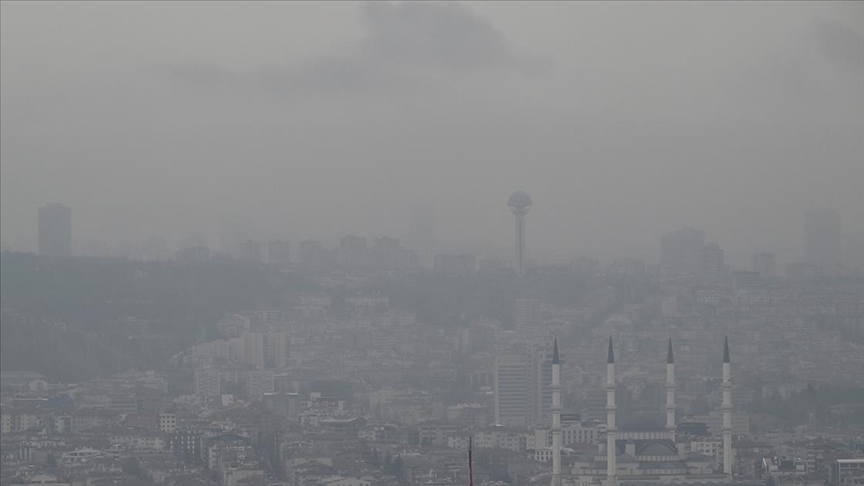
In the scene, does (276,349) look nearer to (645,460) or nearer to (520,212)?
(520,212)

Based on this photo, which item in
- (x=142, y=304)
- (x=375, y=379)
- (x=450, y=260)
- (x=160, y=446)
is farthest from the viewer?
(x=142, y=304)

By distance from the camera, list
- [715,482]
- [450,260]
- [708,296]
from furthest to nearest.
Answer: [450,260], [708,296], [715,482]

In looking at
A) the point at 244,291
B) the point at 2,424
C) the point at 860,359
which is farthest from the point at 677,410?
the point at 244,291

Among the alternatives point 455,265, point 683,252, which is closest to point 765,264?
point 683,252

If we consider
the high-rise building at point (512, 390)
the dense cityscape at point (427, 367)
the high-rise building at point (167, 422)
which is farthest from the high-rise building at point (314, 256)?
the high-rise building at point (167, 422)

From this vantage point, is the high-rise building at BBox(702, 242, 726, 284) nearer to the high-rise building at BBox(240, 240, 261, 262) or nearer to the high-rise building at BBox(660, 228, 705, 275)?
the high-rise building at BBox(660, 228, 705, 275)

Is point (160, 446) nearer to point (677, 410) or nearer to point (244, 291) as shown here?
point (677, 410)
